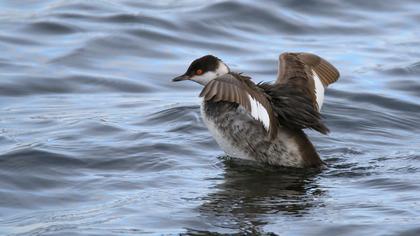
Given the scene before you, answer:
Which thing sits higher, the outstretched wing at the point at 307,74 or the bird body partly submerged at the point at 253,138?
the outstretched wing at the point at 307,74

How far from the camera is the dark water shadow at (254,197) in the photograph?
24.0 feet

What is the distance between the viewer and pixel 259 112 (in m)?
8.73

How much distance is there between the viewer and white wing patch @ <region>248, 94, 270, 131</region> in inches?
339

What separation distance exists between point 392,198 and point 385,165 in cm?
120

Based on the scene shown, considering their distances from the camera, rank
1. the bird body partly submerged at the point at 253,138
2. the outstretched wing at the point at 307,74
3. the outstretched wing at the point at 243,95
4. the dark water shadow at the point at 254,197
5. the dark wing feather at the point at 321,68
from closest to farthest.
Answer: the dark water shadow at the point at 254,197 < the outstretched wing at the point at 243,95 < the bird body partly submerged at the point at 253,138 < the outstretched wing at the point at 307,74 < the dark wing feather at the point at 321,68

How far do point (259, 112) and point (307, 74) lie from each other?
54.7 inches

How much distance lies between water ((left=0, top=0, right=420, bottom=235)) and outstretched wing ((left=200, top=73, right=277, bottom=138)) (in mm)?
525

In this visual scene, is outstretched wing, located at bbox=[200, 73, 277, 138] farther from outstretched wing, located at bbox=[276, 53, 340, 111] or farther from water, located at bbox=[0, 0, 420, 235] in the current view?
outstretched wing, located at bbox=[276, 53, 340, 111]

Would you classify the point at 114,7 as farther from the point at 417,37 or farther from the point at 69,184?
the point at 69,184


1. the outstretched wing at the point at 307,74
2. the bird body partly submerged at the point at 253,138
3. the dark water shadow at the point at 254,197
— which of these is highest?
the outstretched wing at the point at 307,74

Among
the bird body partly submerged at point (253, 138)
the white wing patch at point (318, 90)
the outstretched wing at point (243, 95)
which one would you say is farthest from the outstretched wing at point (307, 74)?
the outstretched wing at point (243, 95)

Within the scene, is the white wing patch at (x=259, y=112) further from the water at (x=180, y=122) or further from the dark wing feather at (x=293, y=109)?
the water at (x=180, y=122)

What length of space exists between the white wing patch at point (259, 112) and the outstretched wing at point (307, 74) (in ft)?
2.77

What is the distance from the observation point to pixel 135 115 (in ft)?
36.7
